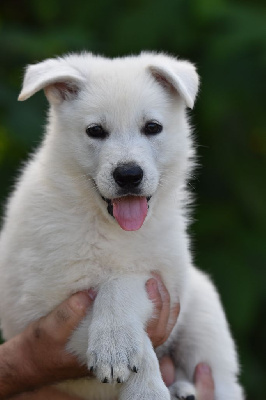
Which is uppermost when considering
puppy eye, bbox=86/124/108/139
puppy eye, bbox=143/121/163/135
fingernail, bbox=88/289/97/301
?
puppy eye, bbox=143/121/163/135

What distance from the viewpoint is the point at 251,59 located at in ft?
23.0

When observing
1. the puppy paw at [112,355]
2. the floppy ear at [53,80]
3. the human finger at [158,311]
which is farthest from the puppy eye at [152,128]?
the puppy paw at [112,355]

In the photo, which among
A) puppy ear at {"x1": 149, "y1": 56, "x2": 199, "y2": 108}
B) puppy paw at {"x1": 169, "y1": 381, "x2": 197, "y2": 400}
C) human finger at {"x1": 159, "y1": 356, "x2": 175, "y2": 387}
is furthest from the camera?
human finger at {"x1": 159, "y1": 356, "x2": 175, "y2": 387}

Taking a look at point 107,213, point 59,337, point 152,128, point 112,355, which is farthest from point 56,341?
point 152,128

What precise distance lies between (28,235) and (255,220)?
3.36 meters

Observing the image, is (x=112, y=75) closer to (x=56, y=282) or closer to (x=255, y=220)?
(x=56, y=282)

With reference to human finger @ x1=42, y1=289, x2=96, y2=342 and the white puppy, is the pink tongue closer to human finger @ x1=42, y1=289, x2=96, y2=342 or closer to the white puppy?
the white puppy

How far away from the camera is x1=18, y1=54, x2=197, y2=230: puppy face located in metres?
4.42

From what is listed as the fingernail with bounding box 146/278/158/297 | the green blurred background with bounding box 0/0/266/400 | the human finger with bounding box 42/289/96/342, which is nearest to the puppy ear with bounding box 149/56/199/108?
the fingernail with bounding box 146/278/158/297

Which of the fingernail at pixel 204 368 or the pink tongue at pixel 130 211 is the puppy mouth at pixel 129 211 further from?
the fingernail at pixel 204 368

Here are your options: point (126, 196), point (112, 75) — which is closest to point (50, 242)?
point (126, 196)

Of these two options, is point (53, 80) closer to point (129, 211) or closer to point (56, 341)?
point (129, 211)

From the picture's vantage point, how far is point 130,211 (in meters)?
4.50

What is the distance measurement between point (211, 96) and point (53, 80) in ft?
9.34
